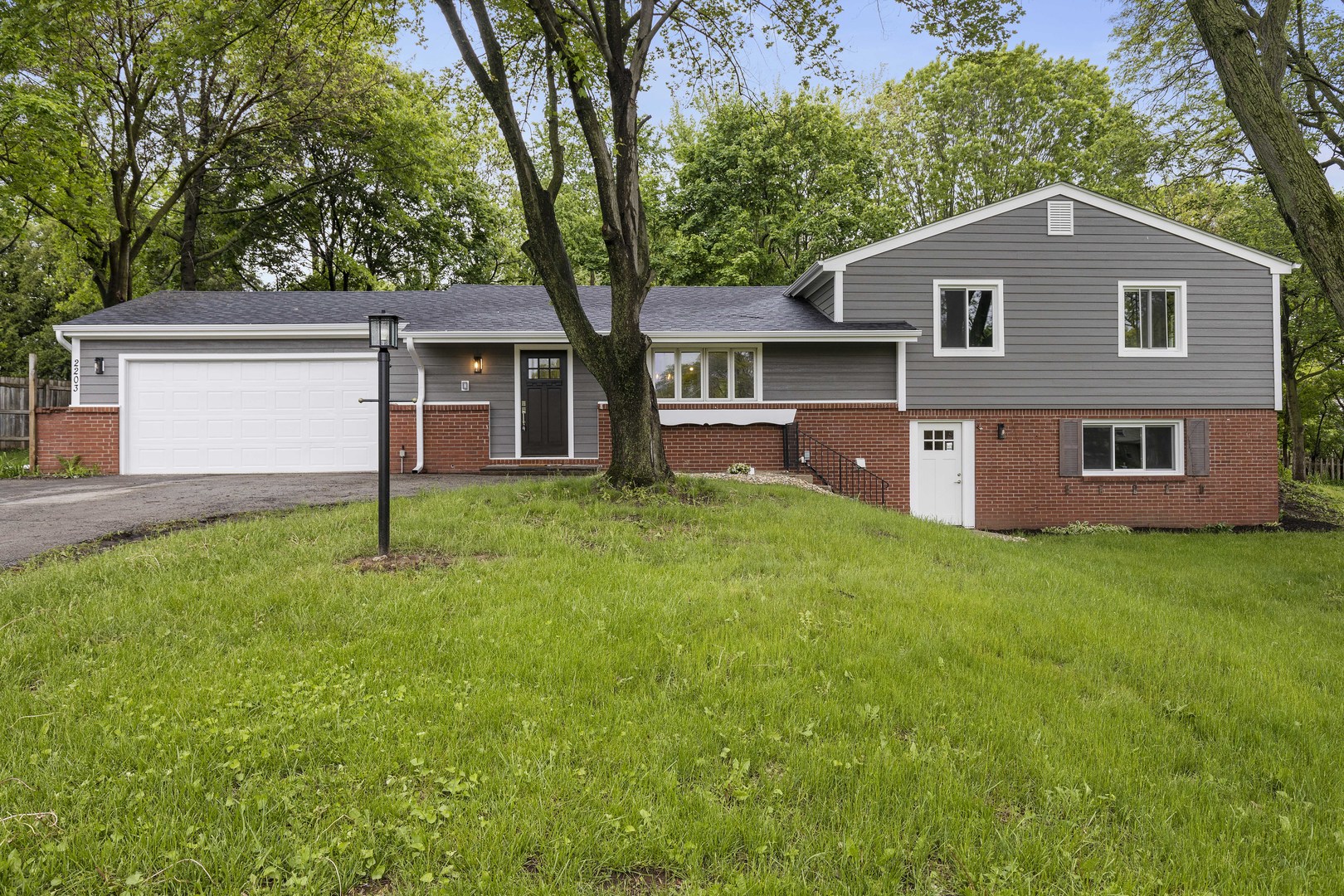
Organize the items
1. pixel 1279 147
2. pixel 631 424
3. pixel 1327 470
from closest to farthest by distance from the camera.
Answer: pixel 1279 147 < pixel 631 424 < pixel 1327 470

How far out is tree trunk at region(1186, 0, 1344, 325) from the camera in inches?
190

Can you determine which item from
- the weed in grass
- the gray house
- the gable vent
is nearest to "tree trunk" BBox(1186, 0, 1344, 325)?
the gray house

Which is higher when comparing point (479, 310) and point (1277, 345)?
point (479, 310)

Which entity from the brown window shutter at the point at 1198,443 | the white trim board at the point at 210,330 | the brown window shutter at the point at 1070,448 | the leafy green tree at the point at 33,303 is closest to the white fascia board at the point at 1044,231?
the brown window shutter at the point at 1198,443

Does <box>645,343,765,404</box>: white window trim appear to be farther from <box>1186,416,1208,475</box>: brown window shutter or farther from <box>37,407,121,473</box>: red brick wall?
<box>37,407,121,473</box>: red brick wall

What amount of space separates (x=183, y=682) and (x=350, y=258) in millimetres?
19942

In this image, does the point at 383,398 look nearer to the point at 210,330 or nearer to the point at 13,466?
the point at 210,330

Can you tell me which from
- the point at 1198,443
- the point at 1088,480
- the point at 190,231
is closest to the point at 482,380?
the point at 1088,480

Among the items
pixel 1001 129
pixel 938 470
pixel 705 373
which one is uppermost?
pixel 1001 129

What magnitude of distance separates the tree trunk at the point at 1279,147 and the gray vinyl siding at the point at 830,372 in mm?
7097

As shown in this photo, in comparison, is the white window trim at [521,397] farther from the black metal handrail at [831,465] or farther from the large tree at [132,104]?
the large tree at [132,104]

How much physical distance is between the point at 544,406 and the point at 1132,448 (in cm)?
1098

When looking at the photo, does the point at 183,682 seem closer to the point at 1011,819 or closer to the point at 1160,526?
the point at 1011,819

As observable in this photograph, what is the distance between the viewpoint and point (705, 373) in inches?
488
